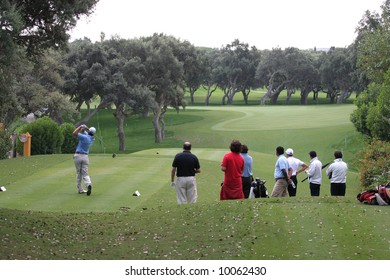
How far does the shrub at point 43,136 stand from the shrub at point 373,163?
1688 centimetres

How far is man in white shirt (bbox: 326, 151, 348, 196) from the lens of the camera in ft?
57.5

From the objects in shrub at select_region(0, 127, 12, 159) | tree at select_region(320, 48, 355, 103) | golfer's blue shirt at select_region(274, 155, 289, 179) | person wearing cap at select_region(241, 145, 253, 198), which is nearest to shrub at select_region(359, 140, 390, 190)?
golfer's blue shirt at select_region(274, 155, 289, 179)

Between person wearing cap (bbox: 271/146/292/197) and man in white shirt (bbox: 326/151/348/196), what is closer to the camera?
person wearing cap (bbox: 271/146/292/197)

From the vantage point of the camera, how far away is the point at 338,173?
1764cm

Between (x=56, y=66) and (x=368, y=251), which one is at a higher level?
(x=56, y=66)

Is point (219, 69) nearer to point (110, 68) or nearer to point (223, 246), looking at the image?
point (110, 68)

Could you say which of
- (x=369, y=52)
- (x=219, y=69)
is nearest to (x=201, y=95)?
(x=219, y=69)

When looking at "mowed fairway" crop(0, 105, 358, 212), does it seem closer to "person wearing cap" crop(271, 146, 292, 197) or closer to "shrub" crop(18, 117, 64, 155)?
"person wearing cap" crop(271, 146, 292, 197)

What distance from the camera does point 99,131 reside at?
6950 centimetres

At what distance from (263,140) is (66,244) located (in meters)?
45.7

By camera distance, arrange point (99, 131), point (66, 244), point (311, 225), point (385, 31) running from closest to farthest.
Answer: point (66, 244) → point (311, 225) → point (385, 31) → point (99, 131)

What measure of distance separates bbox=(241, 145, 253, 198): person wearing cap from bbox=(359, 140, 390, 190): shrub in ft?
22.2

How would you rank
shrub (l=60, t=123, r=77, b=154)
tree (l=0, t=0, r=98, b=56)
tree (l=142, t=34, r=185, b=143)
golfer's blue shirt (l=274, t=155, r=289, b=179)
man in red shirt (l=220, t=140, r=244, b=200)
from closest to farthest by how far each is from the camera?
tree (l=0, t=0, r=98, b=56) → man in red shirt (l=220, t=140, r=244, b=200) → golfer's blue shirt (l=274, t=155, r=289, b=179) → shrub (l=60, t=123, r=77, b=154) → tree (l=142, t=34, r=185, b=143)

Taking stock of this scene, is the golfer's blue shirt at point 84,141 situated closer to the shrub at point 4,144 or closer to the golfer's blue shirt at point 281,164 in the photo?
the golfer's blue shirt at point 281,164
